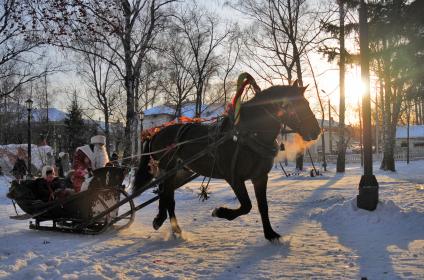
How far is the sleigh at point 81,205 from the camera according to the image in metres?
8.52

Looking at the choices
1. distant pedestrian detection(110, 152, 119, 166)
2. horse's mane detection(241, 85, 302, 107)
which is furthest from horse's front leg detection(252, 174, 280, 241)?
distant pedestrian detection(110, 152, 119, 166)

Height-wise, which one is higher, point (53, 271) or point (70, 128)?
point (70, 128)

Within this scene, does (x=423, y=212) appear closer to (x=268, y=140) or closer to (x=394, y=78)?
(x=268, y=140)

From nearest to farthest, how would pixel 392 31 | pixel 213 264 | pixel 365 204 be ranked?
pixel 213 264 < pixel 365 204 < pixel 392 31

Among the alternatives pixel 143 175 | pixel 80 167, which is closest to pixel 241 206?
pixel 143 175

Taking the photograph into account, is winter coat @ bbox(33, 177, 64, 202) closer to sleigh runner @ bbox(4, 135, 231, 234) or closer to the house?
sleigh runner @ bbox(4, 135, 231, 234)

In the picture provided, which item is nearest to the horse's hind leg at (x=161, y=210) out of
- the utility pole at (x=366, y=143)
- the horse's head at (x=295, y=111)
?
the horse's head at (x=295, y=111)

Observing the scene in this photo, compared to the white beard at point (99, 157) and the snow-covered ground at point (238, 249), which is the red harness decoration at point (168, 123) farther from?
the snow-covered ground at point (238, 249)

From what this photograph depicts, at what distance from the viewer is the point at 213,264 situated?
20.0 feet

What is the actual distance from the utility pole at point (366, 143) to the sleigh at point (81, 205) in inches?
171

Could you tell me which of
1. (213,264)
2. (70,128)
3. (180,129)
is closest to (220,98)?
(70,128)

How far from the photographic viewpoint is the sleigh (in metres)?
8.52

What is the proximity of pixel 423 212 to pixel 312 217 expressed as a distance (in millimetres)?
A: 2146

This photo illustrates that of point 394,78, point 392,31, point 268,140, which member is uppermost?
point 392,31
